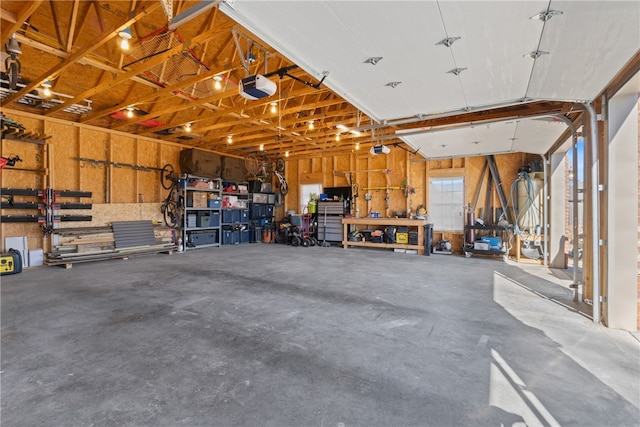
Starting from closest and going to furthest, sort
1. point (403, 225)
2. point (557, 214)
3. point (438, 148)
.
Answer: point (557, 214)
point (438, 148)
point (403, 225)

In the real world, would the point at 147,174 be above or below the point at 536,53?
below

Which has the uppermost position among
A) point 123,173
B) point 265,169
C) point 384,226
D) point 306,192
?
point 265,169

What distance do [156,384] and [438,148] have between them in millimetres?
7112

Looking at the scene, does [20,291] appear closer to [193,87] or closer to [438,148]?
[193,87]

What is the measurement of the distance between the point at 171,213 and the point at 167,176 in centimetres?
117

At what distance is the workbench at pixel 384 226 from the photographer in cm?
825

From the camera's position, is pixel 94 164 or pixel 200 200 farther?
pixel 200 200

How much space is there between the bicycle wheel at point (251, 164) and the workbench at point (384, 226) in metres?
4.41

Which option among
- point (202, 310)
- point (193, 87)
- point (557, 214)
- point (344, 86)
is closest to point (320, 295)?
point (202, 310)

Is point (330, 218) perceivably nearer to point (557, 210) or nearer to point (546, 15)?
point (557, 210)

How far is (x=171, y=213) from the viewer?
29.2 ft

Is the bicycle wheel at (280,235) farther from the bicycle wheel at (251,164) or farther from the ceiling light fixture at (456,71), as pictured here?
the ceiling light fixture at (456,71)

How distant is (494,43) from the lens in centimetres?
246

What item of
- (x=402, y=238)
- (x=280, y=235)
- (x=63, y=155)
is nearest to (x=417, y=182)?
(x=402, y=238)
